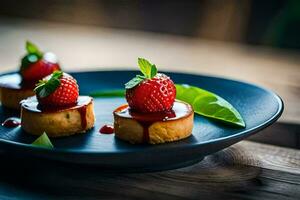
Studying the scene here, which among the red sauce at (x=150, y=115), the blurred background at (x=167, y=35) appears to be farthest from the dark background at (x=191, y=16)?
the red sauce at (x=150, y=115)

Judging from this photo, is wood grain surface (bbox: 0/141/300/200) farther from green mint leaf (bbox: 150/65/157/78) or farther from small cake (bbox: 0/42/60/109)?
small cake (bbox: 0/42/60/109)

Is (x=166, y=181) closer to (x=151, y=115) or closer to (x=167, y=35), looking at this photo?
(x=151, y=115)

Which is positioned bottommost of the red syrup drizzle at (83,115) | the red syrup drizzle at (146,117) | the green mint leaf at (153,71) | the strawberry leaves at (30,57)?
the red syrup drizzle at (83,115)

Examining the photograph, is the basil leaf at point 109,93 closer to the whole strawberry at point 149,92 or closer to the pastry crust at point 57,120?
the pastry crust at point 57,120

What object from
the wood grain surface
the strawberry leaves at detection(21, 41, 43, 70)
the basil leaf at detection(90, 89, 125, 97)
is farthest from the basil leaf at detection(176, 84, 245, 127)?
the strawberry leaves at detection(21, 41, 43, 70)

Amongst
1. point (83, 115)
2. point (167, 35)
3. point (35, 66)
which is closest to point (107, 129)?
point (83, 115)

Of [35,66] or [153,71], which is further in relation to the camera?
[35,66]

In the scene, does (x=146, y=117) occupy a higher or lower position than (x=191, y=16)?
lower

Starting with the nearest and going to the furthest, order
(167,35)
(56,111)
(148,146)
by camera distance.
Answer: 1. (148,146)
2. (56,111)
3. (167,35)

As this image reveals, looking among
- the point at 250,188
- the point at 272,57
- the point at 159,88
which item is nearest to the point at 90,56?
the point at 272,57
